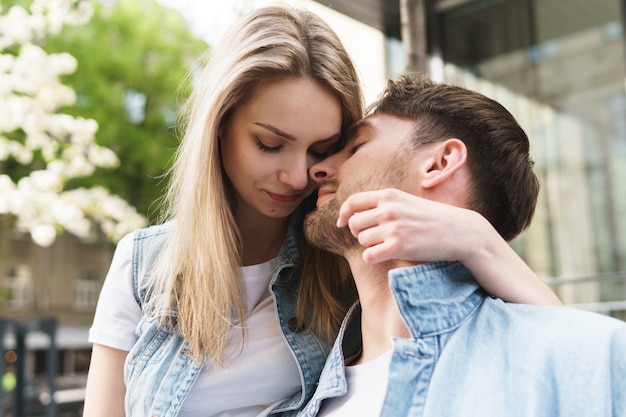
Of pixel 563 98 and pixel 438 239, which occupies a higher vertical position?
pixel 563 98

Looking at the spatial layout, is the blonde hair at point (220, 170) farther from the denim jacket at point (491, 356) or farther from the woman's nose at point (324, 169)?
the denim jacket at point (491, 356)

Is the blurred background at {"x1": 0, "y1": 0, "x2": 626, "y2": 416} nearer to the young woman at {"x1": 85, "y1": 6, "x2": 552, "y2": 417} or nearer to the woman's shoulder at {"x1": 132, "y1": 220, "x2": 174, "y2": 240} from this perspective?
the woman's shoulder at {"x1": 132, "y1": 220, "x2": 174, "y2": 240}

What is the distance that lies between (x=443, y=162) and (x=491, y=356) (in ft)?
2.03

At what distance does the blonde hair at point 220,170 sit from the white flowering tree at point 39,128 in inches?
224

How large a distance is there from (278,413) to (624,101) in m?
7.01

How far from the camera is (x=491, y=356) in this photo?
5.38 ft

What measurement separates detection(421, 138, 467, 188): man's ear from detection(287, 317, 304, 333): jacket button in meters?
0.64

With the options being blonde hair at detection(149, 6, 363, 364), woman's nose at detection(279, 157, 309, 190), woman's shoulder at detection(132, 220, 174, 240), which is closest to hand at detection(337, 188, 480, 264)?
woman's nose at detection(279, 157, 309, 190)

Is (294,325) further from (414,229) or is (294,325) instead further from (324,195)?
(414,229)

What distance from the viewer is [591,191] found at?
814 cm

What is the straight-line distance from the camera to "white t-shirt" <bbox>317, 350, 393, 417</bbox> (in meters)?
1.82

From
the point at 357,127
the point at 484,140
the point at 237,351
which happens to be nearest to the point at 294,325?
the point at 237,351

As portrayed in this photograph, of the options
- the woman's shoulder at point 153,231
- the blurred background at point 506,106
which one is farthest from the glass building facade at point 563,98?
the woman's shoulder at point 153,231

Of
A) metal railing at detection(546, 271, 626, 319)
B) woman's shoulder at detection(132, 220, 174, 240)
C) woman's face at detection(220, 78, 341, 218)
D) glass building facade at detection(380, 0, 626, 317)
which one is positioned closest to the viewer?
woman's face at detection(220, 78, 341, 218)
